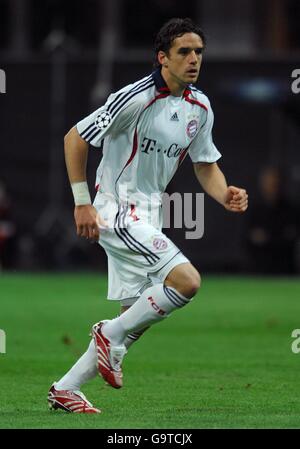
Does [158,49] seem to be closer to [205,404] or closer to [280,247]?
[205,404]

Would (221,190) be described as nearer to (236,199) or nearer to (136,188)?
(236,199)

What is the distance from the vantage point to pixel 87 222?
8227 millimetres

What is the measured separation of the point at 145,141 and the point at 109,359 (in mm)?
1410

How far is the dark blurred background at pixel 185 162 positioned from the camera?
22781mm

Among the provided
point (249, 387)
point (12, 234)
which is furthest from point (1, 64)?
point (249, 387)

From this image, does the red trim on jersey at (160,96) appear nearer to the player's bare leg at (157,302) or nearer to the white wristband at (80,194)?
the white wristband at (80,194)

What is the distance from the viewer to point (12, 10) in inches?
1172

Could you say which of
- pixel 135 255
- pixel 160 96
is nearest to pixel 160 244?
pixel 135 255

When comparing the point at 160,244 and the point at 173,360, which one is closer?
the point at 160,244

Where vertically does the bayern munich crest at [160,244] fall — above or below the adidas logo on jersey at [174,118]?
below

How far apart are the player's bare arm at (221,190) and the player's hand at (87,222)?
3.09 feet

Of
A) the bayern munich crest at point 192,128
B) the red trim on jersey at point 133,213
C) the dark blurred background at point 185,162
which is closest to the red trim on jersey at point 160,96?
the bayern munich crest at point 192,128

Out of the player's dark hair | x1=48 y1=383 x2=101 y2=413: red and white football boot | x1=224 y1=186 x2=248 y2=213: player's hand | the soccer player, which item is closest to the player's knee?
the soccer player

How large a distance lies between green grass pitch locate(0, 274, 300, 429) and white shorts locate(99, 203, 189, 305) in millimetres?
803
